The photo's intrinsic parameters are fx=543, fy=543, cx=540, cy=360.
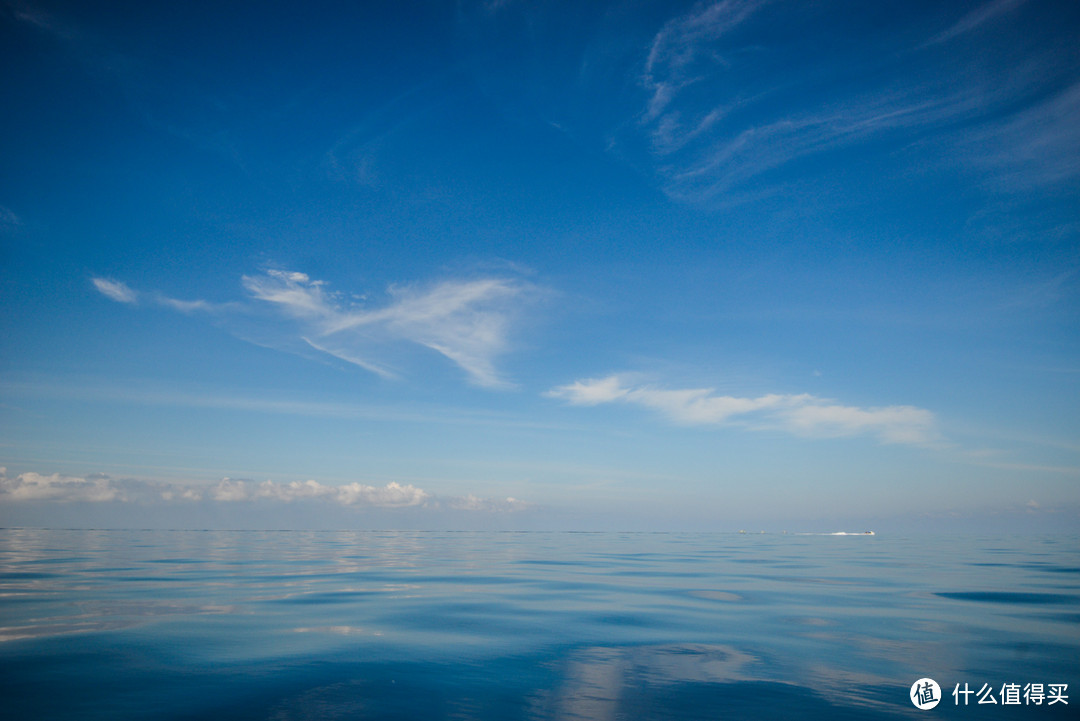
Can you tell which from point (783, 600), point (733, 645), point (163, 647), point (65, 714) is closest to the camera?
point (65, 714)

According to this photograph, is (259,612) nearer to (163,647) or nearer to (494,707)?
(163,647)

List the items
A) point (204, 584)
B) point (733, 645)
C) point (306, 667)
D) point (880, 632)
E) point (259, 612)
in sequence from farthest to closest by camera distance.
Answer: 1. point (204, 584)
2. point (259, 612)
3. point (880, 632)
4. point (733, 645)
5. point (306, 667)

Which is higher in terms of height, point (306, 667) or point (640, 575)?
point (306, 667)

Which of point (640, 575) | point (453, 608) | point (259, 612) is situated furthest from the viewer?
point (640, 575)

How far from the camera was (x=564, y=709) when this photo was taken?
8.56 meters

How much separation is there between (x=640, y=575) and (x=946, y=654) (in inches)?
840

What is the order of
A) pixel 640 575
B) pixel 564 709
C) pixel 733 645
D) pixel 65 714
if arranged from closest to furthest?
1. pixel 65 714
2. pixel 564 709
3. pixel 733 645
4. pixel 640 575

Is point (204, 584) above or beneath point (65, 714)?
beneath

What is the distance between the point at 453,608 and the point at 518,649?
6752mm

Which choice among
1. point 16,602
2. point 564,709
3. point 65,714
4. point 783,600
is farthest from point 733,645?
point 16,602

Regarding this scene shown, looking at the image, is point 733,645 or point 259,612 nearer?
point 733,645

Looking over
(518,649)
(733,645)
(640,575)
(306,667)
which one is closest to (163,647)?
(306,667)

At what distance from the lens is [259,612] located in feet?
55.2

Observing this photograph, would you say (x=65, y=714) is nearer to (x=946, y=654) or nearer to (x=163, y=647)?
(x=163, y=647)
